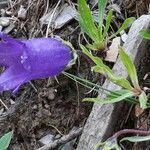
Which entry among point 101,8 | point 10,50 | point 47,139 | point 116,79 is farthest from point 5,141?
point 101,8

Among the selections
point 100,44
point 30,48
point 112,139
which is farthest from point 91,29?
point 112,139

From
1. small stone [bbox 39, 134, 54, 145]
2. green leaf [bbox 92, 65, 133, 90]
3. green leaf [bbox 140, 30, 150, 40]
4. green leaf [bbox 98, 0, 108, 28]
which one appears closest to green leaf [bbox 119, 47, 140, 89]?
green leaf [bbox 92, 65, 133, 90]

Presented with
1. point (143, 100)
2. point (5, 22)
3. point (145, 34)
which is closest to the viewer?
point (143, 100)

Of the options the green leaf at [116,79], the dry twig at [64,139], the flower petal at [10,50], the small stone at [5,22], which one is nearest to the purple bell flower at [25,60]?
the flower petal at [10,50]

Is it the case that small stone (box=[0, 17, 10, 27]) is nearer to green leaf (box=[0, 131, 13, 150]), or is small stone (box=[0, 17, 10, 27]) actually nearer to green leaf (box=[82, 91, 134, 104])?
green leaf (box=[0, 131, 13, 150])

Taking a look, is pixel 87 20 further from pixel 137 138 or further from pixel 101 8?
pixel 137 138

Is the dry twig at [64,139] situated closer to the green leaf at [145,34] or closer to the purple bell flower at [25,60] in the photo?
the purple bell flower at [25,60]

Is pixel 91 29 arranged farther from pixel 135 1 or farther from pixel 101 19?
pixel 135 1

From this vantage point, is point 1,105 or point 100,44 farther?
point 1,105
